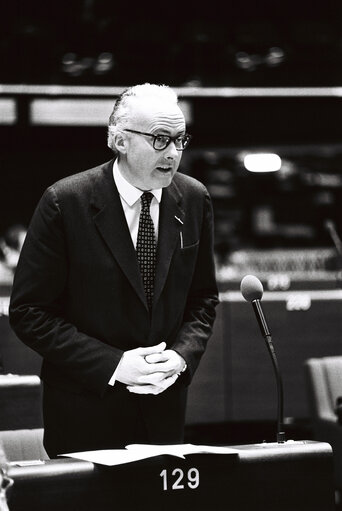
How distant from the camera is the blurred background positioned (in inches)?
221

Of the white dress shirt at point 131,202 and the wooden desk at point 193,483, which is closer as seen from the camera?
the wooden desk at point 193,483

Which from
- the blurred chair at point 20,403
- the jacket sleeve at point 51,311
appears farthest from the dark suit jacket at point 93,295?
the blurred chair at point 20,403

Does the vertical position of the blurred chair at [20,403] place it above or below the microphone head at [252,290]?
below

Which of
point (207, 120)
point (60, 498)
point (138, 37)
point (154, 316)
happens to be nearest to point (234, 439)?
point (154, 316)

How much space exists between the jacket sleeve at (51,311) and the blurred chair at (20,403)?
3.62 ft

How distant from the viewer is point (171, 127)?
2205 millimetres

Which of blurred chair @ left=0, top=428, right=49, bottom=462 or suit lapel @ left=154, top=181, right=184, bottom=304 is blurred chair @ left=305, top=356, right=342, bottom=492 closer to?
blurred chair @ left=0, top=428, right=49, bottom=462

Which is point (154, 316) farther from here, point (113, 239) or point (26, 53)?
point (26, 53)

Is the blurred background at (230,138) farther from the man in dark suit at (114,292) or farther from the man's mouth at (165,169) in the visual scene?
the man's mouth at (165,169)

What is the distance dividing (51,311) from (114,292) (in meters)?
0.16

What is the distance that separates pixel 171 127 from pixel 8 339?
3.32 meters

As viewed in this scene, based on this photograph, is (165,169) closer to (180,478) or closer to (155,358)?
(155,358)

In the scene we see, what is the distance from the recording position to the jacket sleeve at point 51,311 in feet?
7.00

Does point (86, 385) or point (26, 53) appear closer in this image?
point (86, 385)
